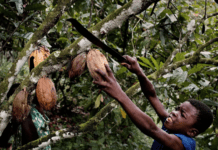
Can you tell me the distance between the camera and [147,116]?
2.47ft

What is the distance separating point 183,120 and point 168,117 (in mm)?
108

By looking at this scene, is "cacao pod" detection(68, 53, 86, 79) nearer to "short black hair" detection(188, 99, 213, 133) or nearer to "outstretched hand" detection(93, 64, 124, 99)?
"outstretched hand" detection(93, 64, 124, 99)

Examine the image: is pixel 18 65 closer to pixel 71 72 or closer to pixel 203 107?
pixel 71 72

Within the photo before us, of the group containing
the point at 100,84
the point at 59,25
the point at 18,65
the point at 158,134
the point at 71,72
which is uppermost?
the point at 59,25

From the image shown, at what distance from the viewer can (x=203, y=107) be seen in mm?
1121

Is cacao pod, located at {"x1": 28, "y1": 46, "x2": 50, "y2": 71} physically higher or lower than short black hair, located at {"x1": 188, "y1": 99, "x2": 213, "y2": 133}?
higher

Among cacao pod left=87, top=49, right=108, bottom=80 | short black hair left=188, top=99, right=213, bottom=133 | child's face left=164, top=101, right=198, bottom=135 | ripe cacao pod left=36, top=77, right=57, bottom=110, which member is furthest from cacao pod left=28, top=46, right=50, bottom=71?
short black hair left=188, top=99, right=213, bottom=133

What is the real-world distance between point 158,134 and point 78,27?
25.6 inches

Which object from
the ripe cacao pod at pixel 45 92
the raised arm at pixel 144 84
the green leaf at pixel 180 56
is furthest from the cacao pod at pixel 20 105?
the green leaf at pixel 180 56

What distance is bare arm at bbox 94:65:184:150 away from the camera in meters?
0.67

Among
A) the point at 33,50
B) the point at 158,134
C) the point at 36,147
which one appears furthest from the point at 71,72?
the point at 36,147

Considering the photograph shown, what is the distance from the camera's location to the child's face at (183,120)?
111 cm

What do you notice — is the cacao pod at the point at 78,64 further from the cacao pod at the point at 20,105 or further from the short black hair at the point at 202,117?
the short black hair at the point at 202,117

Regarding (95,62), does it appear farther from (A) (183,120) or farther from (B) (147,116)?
(A) (183,120)
